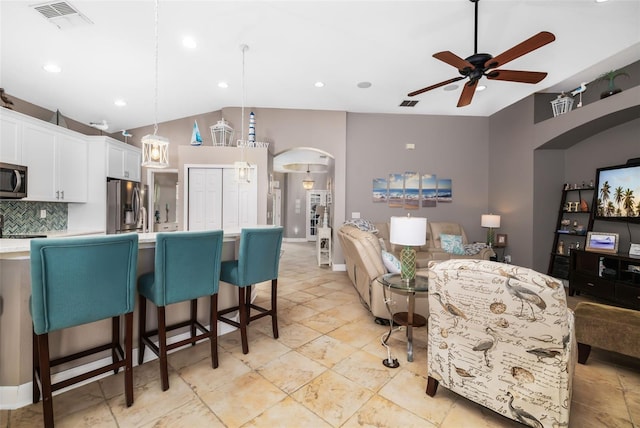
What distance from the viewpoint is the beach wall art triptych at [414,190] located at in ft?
18.6

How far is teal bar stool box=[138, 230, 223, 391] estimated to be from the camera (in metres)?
1.86

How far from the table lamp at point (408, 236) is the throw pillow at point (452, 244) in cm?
287

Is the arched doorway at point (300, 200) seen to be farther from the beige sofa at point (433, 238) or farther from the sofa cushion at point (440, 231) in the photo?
the sofa cushion at point (440, 231)

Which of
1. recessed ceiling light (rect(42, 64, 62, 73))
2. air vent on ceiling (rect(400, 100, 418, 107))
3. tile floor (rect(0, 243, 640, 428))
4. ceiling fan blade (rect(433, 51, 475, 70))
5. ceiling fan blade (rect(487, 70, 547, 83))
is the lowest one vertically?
tile floor (rect(0, 243, 640, 428))

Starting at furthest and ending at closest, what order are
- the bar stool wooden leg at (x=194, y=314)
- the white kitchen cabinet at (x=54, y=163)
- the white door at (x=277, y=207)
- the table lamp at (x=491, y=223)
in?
the white door at (x=277, y=207) < the table lamp at (x=491, y=223) < the white kitchen cabinet at (x=54, y=163) < the bar stool wooden leg at (x=194, y=314)

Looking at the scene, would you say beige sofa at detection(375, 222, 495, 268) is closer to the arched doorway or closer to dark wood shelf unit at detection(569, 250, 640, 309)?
dark wood shelf unit at detection(569, 250, 640, 309)

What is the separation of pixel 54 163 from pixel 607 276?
7.70 metres

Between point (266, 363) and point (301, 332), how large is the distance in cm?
62

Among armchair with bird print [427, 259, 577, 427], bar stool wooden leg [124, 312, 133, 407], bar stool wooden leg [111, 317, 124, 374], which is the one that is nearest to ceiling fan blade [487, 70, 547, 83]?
armchair with bird print [427, 259, 577, 427]

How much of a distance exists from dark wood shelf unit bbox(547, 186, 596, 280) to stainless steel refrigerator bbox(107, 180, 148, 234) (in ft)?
23.8

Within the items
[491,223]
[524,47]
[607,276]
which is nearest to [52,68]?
[524,47]

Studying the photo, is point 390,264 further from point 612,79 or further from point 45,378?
point 612,79

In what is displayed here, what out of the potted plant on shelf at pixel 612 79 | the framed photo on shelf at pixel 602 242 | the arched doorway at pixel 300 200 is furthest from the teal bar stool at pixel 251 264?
the arched doorway at pixel 300 200

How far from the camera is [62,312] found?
1476 millimetres
